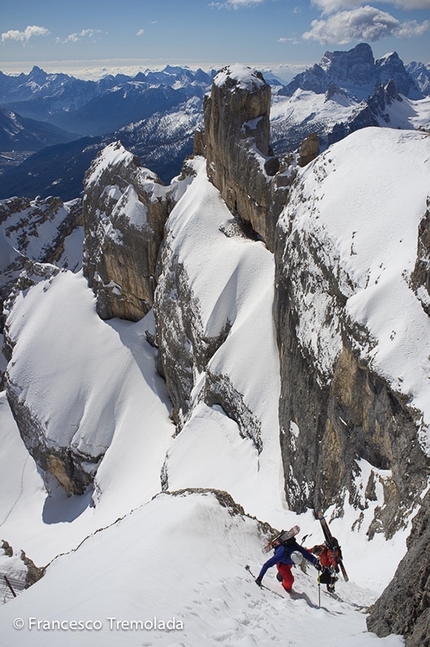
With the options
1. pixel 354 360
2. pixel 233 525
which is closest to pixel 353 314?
pixel 354 360

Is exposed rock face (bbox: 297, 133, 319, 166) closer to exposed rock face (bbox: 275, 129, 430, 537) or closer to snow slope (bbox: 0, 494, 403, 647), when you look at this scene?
exposed rock face (bbox: 275, 129, 430, 537)

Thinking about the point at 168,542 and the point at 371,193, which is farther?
the point at 371,193

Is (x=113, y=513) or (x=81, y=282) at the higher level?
(x=81, y=282)

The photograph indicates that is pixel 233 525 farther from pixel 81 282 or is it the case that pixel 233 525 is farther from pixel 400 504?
pixel 81 282

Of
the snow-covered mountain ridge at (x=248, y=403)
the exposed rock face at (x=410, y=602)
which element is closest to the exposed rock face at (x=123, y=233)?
the snow-covered mountain ridge at (x=248, y=403)

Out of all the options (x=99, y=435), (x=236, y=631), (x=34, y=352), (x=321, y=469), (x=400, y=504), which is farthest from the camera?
(x=34, y=352)

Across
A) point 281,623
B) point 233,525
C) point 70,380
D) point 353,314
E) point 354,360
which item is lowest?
point 70,380

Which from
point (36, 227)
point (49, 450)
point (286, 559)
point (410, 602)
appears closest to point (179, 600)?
point (286, 559)

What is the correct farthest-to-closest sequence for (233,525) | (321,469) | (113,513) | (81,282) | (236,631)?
(81,282)
(113,513)
(321,469)
(233,525)
(236,631)
